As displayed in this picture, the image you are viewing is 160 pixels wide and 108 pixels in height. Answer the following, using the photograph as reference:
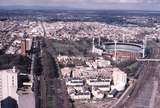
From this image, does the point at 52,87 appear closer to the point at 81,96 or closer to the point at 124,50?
the point at 81,96

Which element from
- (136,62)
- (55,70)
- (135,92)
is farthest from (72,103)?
(136,62)

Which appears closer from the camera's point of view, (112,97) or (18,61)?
(112,97)

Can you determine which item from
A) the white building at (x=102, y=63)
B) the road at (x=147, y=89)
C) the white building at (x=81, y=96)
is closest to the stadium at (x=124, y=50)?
the road at (x=147, y=89)

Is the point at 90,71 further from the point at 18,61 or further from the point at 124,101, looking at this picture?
the point at 124,101

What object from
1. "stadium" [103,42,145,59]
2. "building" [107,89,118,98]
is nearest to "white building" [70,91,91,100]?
"building" [107,89,118,98]

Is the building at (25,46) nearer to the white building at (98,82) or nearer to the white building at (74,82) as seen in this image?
the white building at (74,82)
